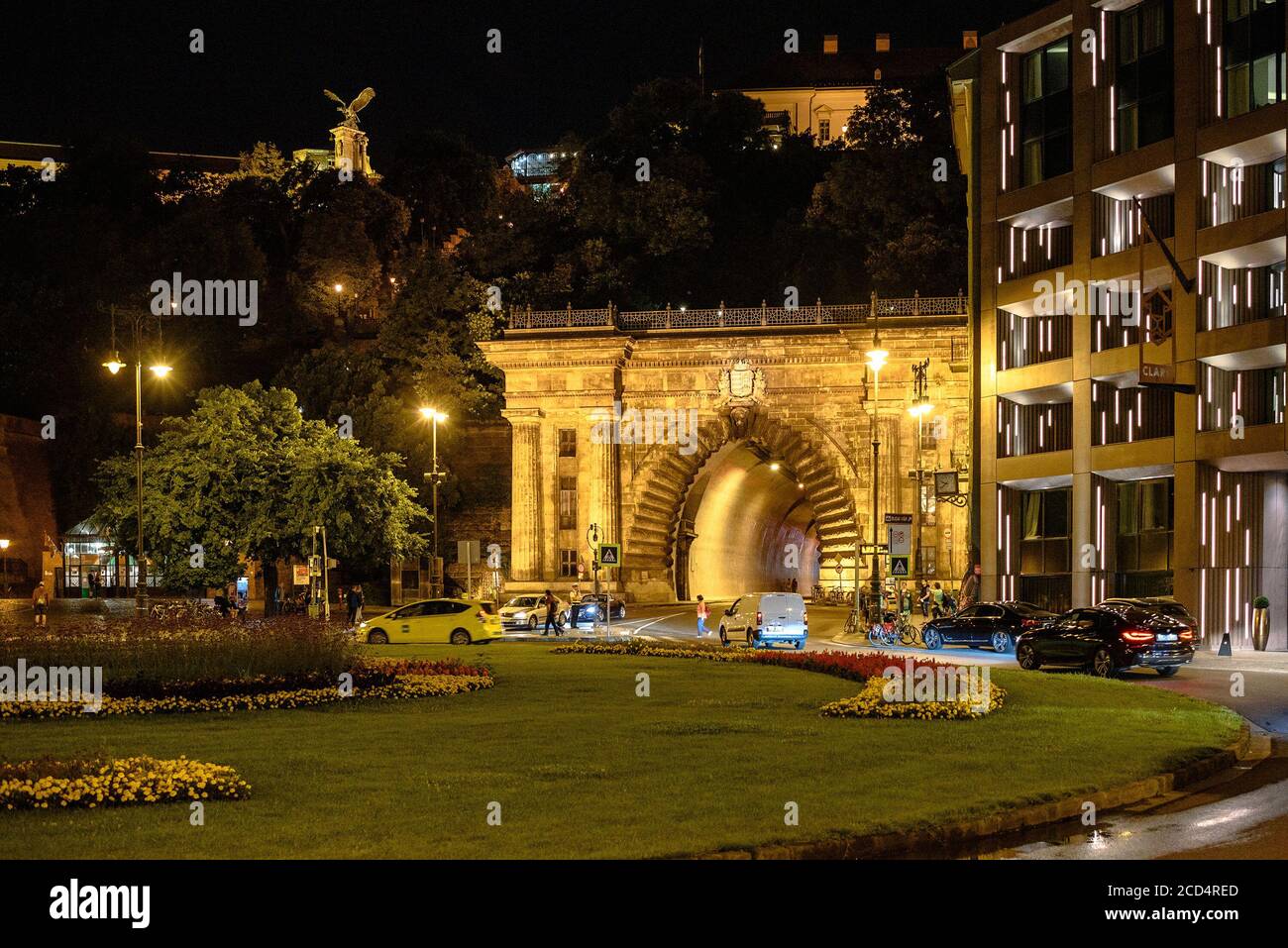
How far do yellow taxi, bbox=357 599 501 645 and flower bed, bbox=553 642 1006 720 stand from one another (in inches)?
246

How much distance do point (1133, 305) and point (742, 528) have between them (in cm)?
4455

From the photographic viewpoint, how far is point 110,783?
1569 centimetres

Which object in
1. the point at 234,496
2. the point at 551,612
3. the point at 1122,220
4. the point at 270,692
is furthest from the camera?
the point at 234,496

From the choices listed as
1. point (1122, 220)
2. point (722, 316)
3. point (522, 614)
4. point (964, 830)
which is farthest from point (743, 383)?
point (964, 830)

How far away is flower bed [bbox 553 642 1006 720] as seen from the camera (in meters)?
23.5

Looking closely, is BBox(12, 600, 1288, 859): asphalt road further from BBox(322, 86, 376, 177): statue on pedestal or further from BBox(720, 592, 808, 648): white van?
BBox(322, 86, 376, 177): statue on pedestal

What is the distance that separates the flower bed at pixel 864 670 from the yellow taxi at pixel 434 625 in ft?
20.5

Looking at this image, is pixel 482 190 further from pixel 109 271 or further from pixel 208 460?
pixel 208 460

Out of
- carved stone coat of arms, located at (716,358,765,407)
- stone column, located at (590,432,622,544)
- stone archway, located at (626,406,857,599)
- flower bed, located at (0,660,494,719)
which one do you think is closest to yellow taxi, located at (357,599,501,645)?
flower bed, located at (0,660,494,719)

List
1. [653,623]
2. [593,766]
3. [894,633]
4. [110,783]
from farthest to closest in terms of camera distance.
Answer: [653,623] → [894,633] → [593,766] → [110,783]

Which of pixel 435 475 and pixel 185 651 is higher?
pixel 435 475

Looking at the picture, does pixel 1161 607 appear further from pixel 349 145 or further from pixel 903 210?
pixel 349 145

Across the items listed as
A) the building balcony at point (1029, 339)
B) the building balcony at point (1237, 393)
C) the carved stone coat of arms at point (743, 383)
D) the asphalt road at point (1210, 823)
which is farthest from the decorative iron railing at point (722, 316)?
the asphalt road at point (1210, 823)

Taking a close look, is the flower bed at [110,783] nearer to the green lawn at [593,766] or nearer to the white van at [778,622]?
the green lawn at [593,766]
